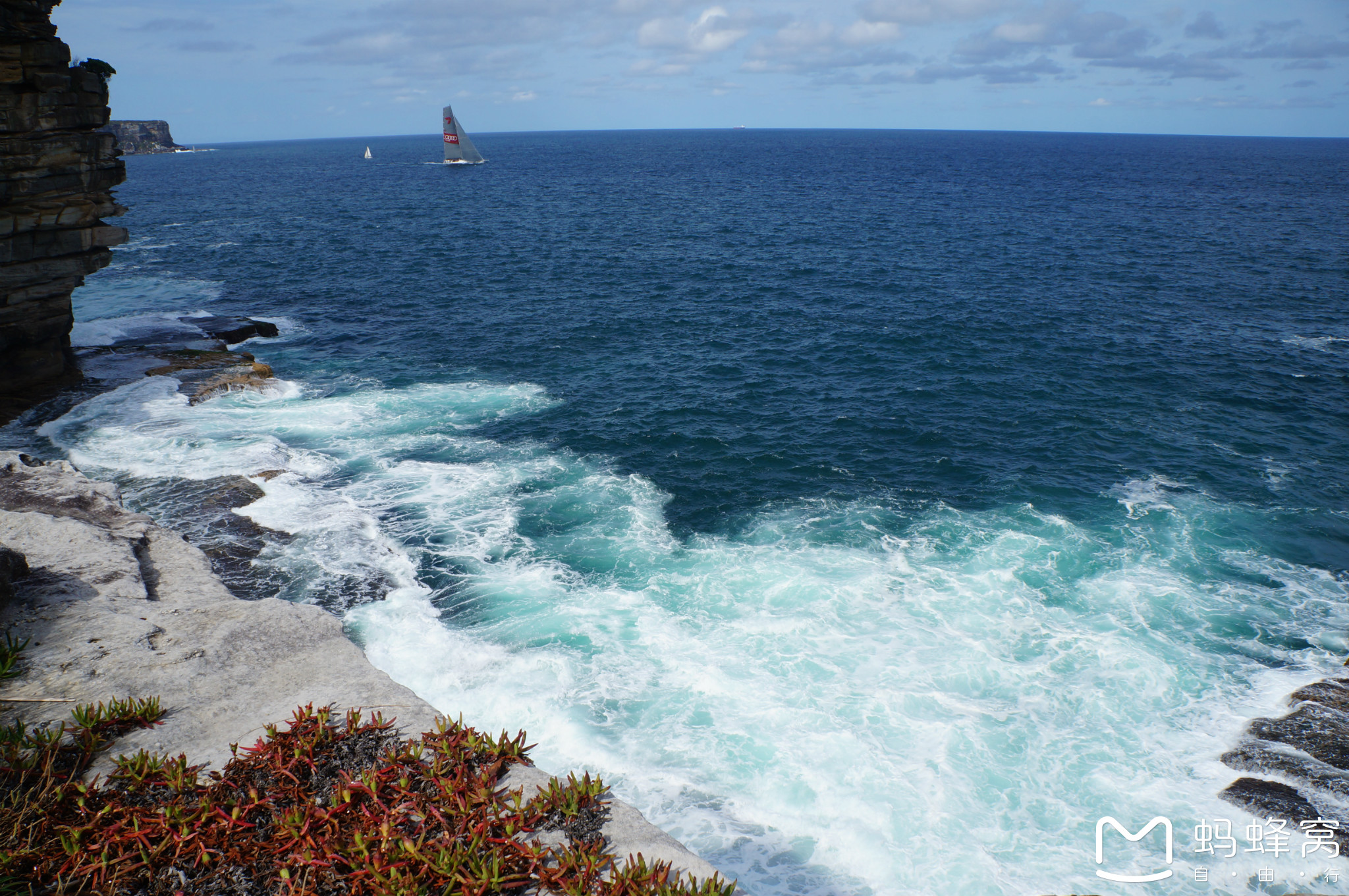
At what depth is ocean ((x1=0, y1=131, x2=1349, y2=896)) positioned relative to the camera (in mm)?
19031

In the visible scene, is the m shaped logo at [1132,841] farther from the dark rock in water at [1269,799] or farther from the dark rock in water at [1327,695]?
the dark rock in water at [1327,695]

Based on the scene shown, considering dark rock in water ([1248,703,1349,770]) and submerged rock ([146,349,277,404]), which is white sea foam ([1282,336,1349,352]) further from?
submerged rock ([146,349,277,404])

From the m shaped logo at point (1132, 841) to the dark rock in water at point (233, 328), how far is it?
175 feet

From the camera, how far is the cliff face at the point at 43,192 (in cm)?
3189

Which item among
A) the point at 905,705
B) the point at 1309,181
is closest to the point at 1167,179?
the point at 1309,181

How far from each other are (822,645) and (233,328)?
155 ft

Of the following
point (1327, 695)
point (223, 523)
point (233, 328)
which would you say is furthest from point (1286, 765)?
point (233, 328)

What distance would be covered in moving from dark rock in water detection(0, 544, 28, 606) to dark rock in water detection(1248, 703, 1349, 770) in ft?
103

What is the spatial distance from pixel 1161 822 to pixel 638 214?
98.3m

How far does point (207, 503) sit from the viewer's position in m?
28.7

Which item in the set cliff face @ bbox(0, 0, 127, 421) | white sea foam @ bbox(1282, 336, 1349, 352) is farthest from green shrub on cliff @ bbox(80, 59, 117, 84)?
white sea foam @ bbox(1282, 336, 1349, 352)

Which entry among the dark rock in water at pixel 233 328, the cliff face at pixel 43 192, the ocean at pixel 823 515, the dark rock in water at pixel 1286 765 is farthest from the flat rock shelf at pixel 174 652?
the dark rock in water at pixel 233 328

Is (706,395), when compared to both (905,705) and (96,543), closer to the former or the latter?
(905,705)

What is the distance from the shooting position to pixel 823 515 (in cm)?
3064
